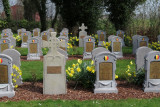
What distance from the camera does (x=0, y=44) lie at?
12461 millimetres

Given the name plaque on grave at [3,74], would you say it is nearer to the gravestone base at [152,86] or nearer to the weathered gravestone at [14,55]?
the weathered gravestone at [14,55]

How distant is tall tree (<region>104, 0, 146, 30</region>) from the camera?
21.2 m

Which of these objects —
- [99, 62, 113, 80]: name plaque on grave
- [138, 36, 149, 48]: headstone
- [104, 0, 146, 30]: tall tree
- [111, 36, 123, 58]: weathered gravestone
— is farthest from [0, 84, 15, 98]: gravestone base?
[104, 0, 146, 30]: tall tree

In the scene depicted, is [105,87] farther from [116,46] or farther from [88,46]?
[116,46]

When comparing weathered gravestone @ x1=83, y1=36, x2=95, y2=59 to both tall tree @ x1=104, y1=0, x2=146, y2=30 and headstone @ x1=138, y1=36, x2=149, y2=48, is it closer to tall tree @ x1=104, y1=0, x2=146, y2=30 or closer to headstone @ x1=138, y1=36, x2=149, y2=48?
headstone @ x1=138, y1=36, x2=149, y2=48

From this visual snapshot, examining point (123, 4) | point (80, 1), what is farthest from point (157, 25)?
point (80, 1)

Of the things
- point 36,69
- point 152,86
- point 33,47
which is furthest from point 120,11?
point 152,86

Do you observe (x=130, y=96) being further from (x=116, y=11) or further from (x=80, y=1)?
(x=80, y=1)

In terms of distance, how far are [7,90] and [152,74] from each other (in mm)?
3948

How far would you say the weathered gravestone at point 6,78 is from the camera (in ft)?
22.0

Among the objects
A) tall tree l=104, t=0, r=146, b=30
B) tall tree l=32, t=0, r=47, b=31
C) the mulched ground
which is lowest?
the mulched ground

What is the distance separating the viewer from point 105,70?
23.3 feet

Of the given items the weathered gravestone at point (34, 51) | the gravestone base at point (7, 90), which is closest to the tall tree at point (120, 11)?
the weathered gravestone at point (34, 51)

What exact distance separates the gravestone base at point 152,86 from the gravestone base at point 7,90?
361 cm
